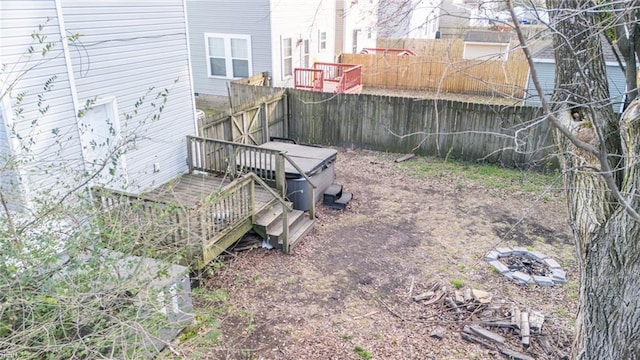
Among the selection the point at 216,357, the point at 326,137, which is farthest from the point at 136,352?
the point at 326,137

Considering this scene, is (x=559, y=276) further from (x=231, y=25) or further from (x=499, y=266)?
(x=231, y=25)

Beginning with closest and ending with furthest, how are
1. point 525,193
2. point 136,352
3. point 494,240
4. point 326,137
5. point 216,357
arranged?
1. point 136,352
2. point 216,357
3. point 494,240
4. point 525,193
5. point 326,137

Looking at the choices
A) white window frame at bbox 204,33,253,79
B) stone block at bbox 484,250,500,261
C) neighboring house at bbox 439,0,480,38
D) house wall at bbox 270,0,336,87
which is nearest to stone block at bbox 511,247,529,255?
stone block at bbox 484,250,500,261

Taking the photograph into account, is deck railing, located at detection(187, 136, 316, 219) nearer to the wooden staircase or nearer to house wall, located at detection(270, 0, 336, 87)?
the wooden staircase

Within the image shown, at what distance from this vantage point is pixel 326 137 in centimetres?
1263

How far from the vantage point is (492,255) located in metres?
6.94

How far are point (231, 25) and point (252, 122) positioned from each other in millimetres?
5521

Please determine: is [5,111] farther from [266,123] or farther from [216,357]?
[266,123]

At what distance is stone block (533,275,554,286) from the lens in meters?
6.16

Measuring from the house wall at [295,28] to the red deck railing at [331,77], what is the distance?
41 centimetres

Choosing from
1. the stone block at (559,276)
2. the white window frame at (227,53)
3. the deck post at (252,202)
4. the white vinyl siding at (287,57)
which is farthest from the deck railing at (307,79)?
the stone block at (559,276)

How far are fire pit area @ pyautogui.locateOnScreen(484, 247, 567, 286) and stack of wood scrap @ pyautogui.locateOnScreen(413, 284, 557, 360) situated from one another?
2.59 ft

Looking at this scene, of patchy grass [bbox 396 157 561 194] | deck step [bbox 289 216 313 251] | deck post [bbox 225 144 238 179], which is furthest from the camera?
patchy grass [bbox 396 157 561 194]

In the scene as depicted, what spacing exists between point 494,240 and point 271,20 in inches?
403
